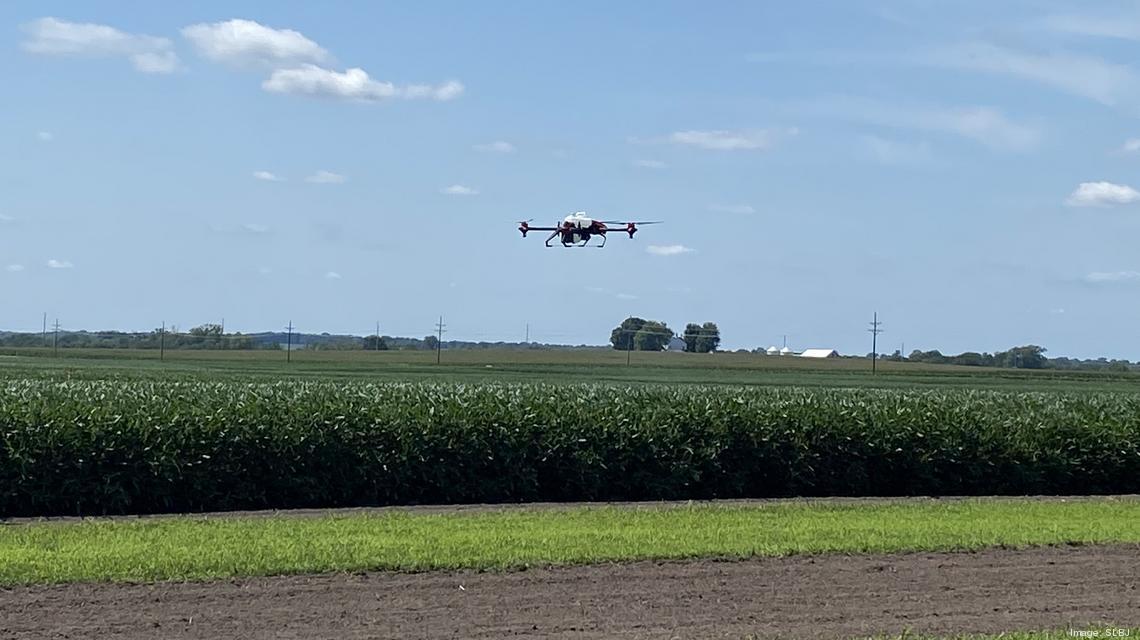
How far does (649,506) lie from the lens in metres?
17.2

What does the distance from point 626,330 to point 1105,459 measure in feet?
224

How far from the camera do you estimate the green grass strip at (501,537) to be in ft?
36.2

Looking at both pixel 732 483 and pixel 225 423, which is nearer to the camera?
pixel 225 423

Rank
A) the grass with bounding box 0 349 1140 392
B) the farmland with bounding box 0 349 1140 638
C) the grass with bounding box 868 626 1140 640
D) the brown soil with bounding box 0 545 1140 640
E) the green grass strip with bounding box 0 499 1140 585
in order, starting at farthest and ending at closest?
the grass with bounding box 0 349 1140 392 → the green grass strip with bounding box 0 499 1140 585 → the farmland with bounding box 0 349 1140 638 → the brown soil with bounding box 0 545 1140 640 → the grass with bounding box 868 626 1140 640

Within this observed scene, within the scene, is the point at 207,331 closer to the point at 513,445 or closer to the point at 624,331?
the point at 624,331

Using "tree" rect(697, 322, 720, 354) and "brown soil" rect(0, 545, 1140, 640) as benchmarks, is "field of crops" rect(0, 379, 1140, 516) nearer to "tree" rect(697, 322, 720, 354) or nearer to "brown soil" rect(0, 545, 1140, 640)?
"brown soil" rect(0, 545, 1140, 640)

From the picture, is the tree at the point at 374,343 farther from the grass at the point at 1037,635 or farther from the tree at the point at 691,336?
the grass at the point at 1037,635

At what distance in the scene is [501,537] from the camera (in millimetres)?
12719

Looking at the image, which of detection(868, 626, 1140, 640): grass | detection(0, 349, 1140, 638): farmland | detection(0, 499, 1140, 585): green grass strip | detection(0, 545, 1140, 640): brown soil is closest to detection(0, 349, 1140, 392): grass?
detection(0, 349, 1140, 638): farmland

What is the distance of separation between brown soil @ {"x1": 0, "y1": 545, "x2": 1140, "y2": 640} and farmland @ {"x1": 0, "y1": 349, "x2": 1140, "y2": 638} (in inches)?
1.4

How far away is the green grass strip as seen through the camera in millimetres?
11031

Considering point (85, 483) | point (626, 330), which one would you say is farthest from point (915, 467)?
point (626, 330)

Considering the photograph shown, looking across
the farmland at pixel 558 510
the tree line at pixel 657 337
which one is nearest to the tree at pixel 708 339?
the tree line at pixel 657 337

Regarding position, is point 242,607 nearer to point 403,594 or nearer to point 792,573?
point 403,594
